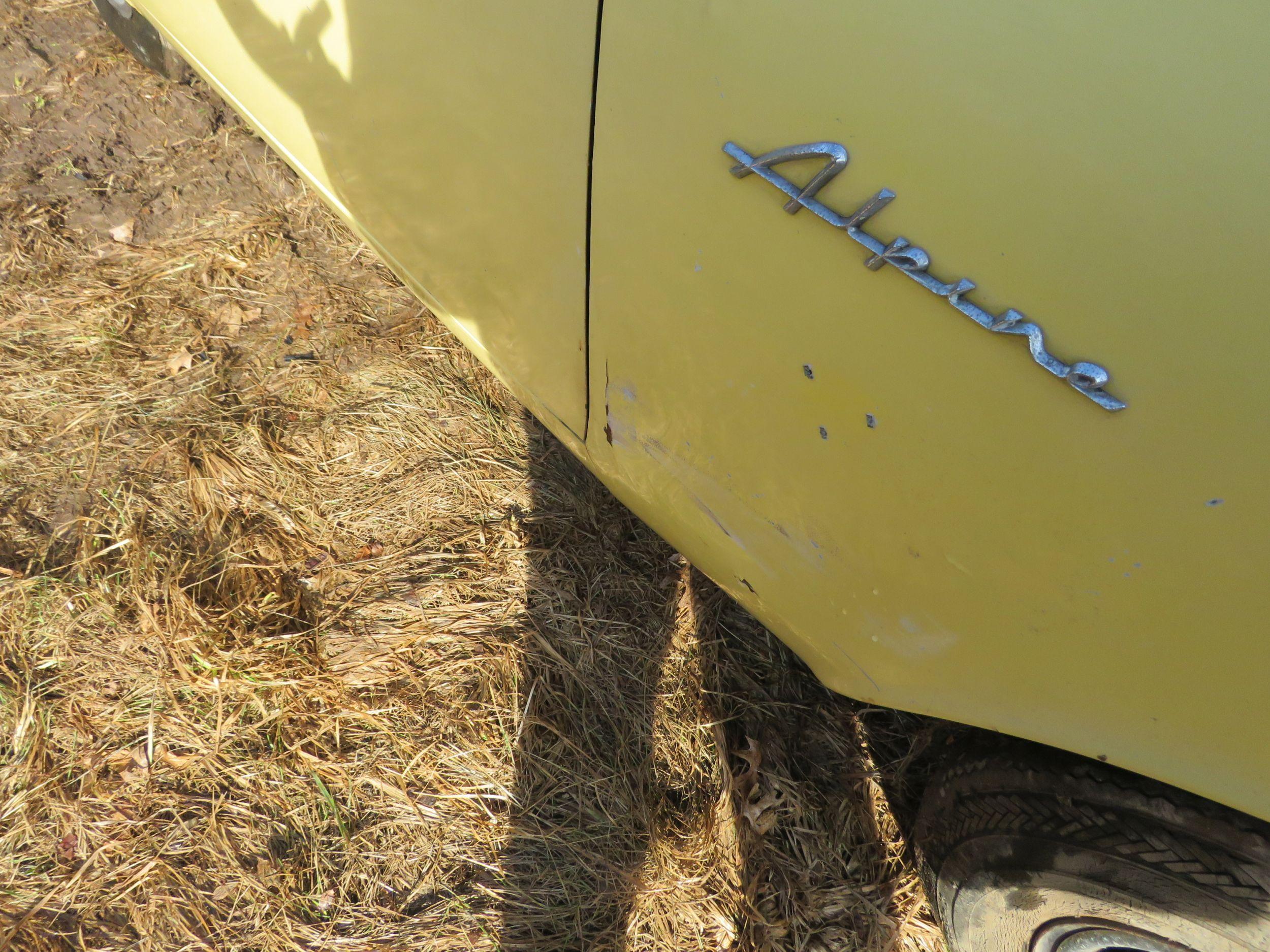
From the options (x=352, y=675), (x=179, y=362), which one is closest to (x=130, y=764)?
(x=352, y=675)

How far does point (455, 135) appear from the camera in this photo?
135 cm

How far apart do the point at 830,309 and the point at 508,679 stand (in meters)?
1.31

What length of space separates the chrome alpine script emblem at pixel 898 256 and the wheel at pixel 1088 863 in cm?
69

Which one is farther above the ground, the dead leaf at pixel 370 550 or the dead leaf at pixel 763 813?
the dead leaf at pixel 763 813

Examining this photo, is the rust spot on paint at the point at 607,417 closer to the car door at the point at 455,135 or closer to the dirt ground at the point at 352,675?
the car door at the point at 455,135

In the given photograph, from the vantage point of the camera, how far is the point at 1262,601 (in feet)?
2.72

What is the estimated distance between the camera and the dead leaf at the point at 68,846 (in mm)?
1655

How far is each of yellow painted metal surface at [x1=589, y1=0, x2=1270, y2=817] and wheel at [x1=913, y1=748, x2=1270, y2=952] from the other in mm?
199

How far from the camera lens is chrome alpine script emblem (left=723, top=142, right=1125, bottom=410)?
0.81 m

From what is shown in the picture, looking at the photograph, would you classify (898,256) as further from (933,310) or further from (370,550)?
(370,550)

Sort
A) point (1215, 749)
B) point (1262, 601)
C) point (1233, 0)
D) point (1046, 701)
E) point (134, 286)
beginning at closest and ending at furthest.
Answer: point (1233, 0) < point (1262, 601) < point (1215, 749) < point (1046, 701) < point (134, 286)

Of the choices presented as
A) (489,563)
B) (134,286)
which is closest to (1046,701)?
(489,563)

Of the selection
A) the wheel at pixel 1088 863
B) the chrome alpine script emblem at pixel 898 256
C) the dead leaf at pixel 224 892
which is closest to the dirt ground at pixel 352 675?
the dead leaf at pixel 224 892

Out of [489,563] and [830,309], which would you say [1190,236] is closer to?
[830,309]
